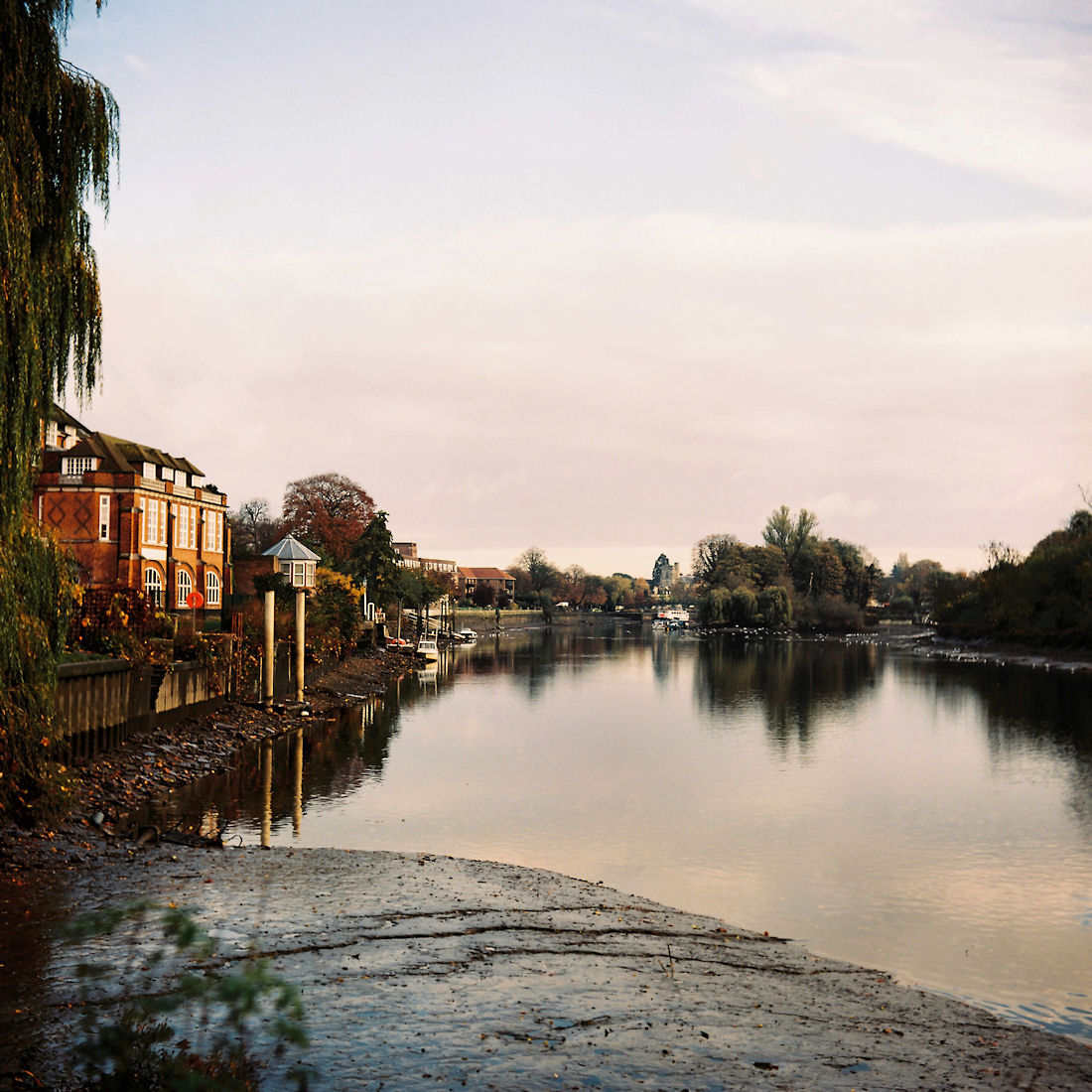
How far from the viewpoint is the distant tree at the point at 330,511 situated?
328ft

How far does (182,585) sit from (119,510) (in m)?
7.33

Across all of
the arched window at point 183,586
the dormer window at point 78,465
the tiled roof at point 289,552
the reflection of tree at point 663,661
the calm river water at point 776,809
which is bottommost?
the reflection of tree at point 663,661

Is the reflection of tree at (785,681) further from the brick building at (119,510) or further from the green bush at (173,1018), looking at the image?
the brick building at (119,510)

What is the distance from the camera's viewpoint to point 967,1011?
12.2 metres

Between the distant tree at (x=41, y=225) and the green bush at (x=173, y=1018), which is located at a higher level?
the distant tree at (x=41, y=225)

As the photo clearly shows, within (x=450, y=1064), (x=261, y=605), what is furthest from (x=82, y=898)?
(x=261, y=605)

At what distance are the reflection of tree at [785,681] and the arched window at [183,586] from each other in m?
30.6

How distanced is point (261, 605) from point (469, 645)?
76.4 meters

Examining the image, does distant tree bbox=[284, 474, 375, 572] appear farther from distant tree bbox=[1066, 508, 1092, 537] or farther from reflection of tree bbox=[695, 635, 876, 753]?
distant tree bbox=[1066, 508, 1092, 537]

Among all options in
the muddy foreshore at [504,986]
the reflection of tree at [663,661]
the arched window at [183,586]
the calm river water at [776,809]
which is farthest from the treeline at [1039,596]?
the muddy foreshore at [504,986]

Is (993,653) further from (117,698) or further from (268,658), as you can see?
(117,698)

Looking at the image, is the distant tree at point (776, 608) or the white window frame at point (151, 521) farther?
the distant tree at point (776, 608)

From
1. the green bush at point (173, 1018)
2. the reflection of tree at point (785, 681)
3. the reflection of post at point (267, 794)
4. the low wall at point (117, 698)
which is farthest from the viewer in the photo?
the reflection of tree at point (785, 681)

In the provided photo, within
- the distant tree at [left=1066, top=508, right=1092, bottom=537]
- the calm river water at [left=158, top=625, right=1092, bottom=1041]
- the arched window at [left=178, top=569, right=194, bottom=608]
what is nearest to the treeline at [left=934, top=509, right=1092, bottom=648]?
the distant tree at [left=1066, top=508, right=1092, bottom=537]
